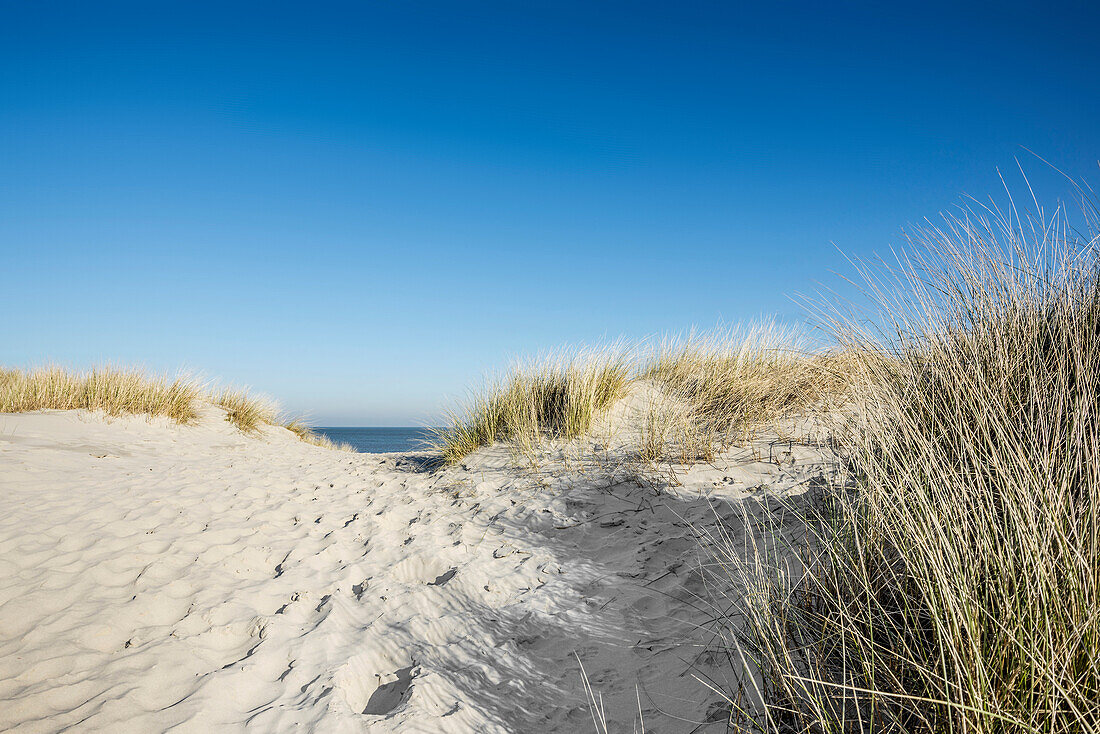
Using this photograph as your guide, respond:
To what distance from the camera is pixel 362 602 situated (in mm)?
3654

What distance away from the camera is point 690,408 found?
5.99 metres

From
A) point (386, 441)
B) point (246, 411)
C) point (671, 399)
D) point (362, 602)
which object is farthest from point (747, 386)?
point (386, 441)

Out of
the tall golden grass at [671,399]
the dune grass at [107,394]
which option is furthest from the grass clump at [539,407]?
the dune grass at [107,394]

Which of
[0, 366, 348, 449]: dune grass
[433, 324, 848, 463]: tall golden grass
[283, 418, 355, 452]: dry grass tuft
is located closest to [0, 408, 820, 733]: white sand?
[433, 324, 848, 463]: tall golden grass

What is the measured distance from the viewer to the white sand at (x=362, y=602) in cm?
257

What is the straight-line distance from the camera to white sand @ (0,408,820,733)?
2.57 metres

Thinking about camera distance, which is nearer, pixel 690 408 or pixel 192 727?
pixel 192 727

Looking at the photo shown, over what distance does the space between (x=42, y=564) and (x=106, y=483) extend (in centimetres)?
246

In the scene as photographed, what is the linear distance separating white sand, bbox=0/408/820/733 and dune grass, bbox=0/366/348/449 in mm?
4581

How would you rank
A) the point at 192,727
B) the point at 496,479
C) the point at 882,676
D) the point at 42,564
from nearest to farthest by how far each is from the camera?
1. the point at 882,676
2. the point at 192,727
3. the point at 42,564
4. the point at 496,479

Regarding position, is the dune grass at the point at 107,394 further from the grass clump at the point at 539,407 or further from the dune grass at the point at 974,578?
the dune grass at the point at 974,578

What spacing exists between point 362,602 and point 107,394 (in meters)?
9.75

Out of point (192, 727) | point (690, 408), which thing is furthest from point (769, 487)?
point (192, 727)

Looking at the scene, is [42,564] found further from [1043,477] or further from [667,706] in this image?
[1043,477]
